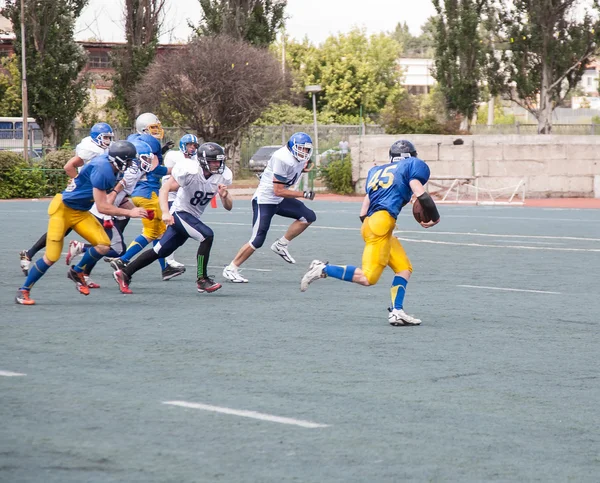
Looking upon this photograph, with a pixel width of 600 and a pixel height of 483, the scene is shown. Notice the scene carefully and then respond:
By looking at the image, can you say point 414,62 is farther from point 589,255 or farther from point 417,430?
point 417,430

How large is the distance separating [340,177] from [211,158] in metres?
25.1

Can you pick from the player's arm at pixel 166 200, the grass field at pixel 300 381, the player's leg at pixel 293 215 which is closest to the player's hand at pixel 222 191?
the player's arm at pixel 166 200

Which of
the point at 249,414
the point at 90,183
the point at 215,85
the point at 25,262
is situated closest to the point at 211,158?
the point at 90,183

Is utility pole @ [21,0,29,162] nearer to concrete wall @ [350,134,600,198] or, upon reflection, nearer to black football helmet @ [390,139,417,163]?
concrete wall @ [350,134,600,198]

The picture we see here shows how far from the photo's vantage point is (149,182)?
46.3 feet

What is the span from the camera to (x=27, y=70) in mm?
45031

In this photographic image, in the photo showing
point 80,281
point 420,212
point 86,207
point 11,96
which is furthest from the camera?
point 11,96

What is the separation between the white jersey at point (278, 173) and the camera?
13.3 metres

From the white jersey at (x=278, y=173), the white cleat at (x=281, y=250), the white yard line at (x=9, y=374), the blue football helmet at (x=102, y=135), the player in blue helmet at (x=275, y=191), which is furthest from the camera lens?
the white cleat at (x=281, y=250)

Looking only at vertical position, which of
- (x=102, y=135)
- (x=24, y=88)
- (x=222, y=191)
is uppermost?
(x=24, y=88)

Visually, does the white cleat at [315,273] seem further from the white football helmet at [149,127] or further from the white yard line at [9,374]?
the white football helmet at [149,127]

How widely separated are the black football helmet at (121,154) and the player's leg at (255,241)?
2520mm

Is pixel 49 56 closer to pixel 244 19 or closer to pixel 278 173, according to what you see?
pixel 244 19

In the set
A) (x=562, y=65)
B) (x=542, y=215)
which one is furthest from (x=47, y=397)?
(x=562, y=65)
